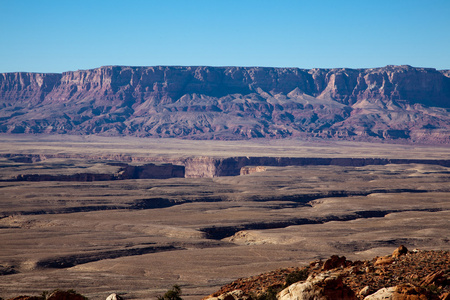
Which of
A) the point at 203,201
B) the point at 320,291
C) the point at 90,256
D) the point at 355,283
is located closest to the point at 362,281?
the point at 355,283

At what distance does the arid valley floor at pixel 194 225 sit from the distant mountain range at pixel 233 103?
73.2m

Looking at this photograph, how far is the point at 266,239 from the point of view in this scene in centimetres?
3838

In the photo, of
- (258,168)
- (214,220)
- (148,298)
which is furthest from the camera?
(258,168)

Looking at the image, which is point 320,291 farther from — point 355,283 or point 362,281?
point 362,281

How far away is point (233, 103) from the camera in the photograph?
561 feet

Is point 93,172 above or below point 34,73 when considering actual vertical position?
below

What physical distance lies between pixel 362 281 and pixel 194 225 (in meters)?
28.6

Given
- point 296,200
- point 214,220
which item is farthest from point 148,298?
point 296,200

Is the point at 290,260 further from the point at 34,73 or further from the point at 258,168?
the point at 34,73

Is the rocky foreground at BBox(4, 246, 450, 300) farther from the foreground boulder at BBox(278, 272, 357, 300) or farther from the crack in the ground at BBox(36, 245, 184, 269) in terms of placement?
the crack in the ground at BBox(36, 245, 184, 269)

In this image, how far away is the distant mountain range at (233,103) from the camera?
513 feet

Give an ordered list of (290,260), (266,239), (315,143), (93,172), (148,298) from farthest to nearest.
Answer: (315,143), (93,172), (266,239), (290,260), (148,298)

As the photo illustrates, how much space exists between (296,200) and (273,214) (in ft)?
36.8

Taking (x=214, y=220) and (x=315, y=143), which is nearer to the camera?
(x=214, y=220)
